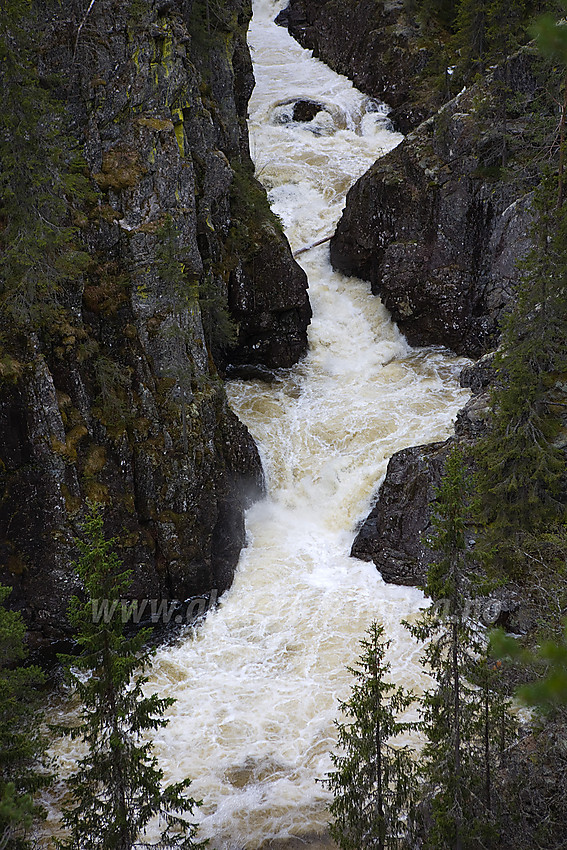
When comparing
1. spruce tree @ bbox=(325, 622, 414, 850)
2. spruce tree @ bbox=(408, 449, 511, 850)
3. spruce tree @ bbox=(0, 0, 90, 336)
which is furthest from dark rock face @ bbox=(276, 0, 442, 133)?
spruce tree @ bbox=(325, 622, 414, 850)

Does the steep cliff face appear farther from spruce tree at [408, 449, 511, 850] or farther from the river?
spruce tree at [408, 449, 511, 850]

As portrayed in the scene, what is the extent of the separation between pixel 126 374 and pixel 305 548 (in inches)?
336

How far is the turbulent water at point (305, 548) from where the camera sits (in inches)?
571

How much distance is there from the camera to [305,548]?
21922 millimetres

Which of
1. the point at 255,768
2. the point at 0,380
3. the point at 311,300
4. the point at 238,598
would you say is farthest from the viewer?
the point at 311,300

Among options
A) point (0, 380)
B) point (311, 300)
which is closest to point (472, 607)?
point (0, 380)

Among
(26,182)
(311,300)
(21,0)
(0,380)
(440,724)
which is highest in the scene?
(21,0)

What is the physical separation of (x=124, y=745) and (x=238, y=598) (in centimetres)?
1079

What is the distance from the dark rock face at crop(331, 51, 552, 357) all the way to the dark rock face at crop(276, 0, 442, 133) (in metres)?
8.40

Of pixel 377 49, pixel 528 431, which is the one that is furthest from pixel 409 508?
pixel 377 49

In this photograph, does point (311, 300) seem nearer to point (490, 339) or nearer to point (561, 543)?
point (490, 339)

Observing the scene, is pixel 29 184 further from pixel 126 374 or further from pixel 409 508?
pixel 409 508

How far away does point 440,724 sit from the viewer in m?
9.92

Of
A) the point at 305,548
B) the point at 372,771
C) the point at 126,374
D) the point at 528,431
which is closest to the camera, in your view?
the point at 372,771
